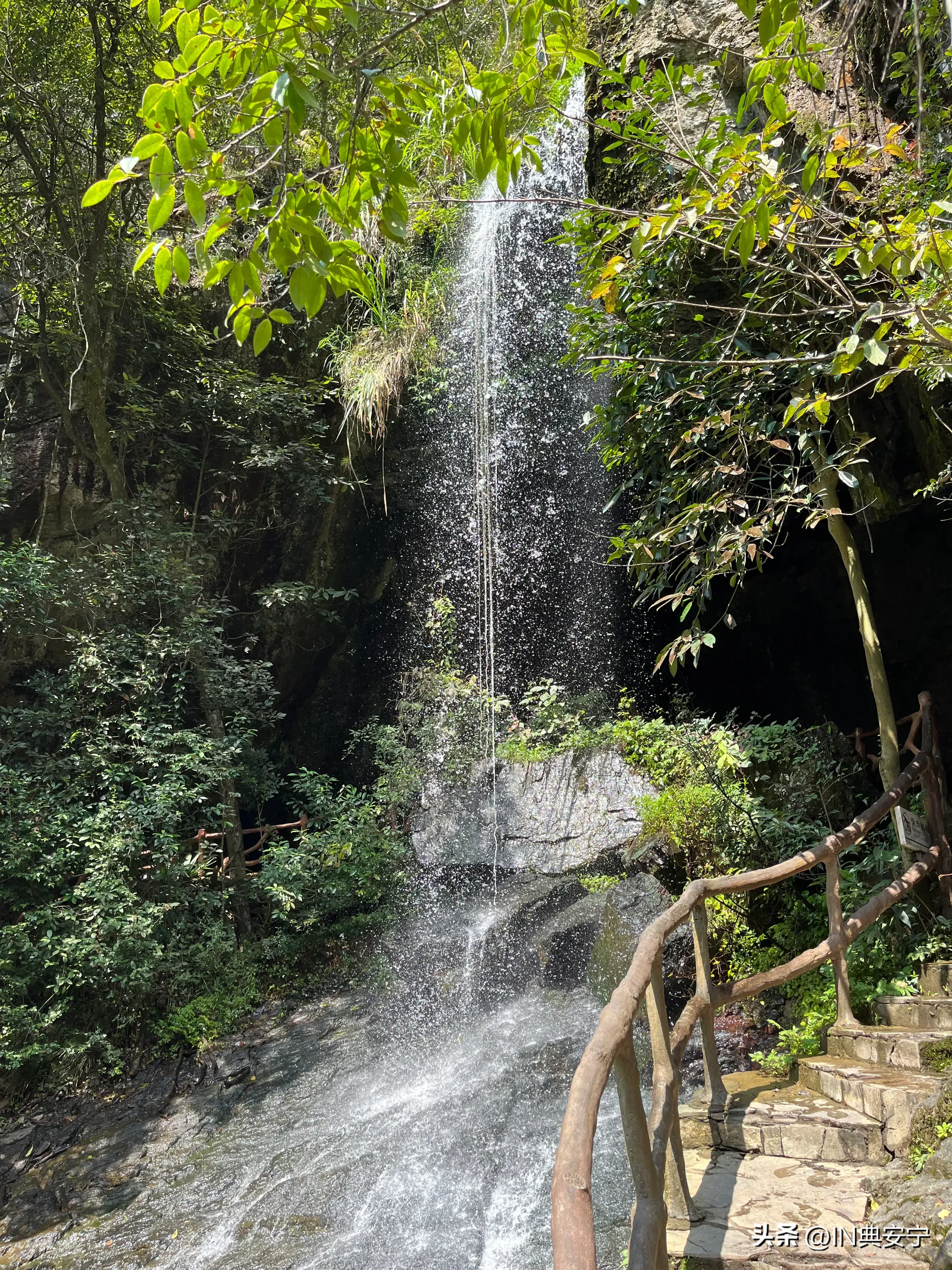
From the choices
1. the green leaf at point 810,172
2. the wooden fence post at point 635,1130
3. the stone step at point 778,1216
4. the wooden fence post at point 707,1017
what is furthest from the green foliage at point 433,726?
the wooden fence post at point 635,1130

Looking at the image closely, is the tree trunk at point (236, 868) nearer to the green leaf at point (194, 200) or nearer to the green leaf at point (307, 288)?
the green leaf at point (307, 288)

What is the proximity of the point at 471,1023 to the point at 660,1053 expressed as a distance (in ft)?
14.6

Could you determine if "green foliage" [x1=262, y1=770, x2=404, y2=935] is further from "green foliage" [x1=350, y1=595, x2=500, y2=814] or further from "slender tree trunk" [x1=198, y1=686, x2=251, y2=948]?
"green foliage" [x1=350, y1=595, x2=500, y2=814]

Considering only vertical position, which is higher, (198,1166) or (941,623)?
(941,623)

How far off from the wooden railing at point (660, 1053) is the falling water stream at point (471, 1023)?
1509 mm

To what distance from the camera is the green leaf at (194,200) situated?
181cm

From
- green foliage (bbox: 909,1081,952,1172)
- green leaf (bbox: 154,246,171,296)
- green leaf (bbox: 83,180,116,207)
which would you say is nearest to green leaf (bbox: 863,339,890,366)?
green leaf (bbox: 154,246,171,296)

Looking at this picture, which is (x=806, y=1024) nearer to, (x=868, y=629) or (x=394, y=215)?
(x=868, y=629)

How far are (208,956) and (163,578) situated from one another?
337 cm

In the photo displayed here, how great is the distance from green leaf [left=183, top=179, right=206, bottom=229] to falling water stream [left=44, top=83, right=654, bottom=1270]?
1694 millimetres

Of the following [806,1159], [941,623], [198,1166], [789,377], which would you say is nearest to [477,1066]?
[198,1166]

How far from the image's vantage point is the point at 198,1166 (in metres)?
5.25

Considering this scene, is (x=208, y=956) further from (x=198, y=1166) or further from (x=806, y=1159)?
(x=806, y=1159)

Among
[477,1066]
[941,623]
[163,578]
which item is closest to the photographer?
[477,1066]
